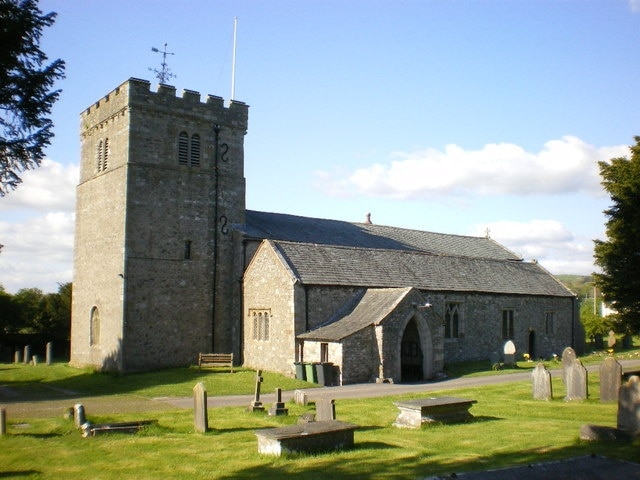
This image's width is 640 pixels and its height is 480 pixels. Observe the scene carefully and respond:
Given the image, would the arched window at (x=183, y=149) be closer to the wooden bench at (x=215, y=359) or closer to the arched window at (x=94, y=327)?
the arched window at (x=94, y=327)

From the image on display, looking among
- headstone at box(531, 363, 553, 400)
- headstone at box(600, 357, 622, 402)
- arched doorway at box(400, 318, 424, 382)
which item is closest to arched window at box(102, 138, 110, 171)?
arched doorway at box(400, 318, 424, 382)

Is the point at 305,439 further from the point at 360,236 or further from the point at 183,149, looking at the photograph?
the point at 360,236

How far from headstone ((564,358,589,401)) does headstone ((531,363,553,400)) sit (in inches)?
23.3

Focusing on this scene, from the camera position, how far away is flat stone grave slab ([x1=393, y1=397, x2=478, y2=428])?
15539mm

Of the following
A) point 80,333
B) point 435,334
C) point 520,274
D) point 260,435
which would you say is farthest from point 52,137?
point 520,274

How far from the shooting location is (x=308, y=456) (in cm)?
1266

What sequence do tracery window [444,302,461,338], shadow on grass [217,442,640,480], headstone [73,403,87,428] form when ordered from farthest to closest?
tracery window [444,302,461,338] → headstone [73,403,87,428] → shadow on grass [217,442,640,480]

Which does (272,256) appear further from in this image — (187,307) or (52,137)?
(52,137)

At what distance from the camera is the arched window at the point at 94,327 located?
33625mm

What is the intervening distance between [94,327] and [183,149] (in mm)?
10820

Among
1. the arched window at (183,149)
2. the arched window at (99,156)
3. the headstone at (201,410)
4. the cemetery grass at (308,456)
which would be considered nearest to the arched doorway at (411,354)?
the cemetery grass at (308,456)

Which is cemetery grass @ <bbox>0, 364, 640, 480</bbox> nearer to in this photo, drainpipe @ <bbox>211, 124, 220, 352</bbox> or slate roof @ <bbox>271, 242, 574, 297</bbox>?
slate roof @ <bbox>271, 242, 574, 297</bbox>

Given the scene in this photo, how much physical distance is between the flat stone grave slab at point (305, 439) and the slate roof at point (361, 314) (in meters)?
13.1

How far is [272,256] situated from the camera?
3088cm
